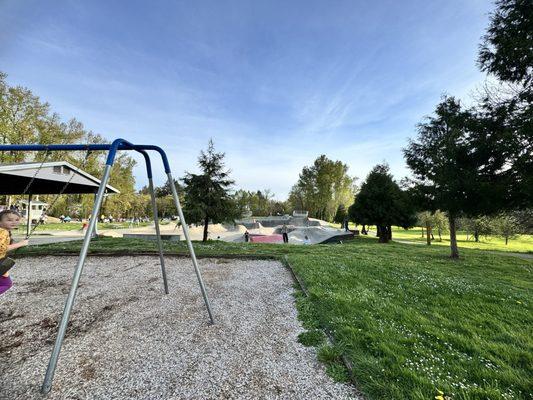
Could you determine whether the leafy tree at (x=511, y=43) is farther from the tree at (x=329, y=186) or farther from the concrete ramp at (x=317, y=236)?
the tree at (x=329, y=186)

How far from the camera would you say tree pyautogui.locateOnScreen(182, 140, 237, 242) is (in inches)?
655

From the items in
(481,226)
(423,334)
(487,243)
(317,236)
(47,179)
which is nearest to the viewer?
(423,334)

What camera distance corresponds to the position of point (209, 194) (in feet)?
55.2

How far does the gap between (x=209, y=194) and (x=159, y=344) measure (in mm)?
13473

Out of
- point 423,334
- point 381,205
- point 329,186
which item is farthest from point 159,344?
point 329,186

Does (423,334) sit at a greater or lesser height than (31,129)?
lesser

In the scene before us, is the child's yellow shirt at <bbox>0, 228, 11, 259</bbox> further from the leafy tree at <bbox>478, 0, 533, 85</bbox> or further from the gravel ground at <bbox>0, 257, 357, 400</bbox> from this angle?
the leafy tree at <bbox>478, 0, 533, 85</bbox>

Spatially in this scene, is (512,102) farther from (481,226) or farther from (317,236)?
(481,226)

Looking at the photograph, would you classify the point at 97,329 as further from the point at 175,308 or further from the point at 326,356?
the point at 326,356

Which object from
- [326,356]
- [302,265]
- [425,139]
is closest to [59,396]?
[326,356]

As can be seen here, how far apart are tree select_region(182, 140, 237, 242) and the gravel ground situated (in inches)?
381

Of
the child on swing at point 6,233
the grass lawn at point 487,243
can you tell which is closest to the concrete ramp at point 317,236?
the grass lawn at point 487,243

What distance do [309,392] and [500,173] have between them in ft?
51.0

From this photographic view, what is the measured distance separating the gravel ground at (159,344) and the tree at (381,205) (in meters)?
23.6
